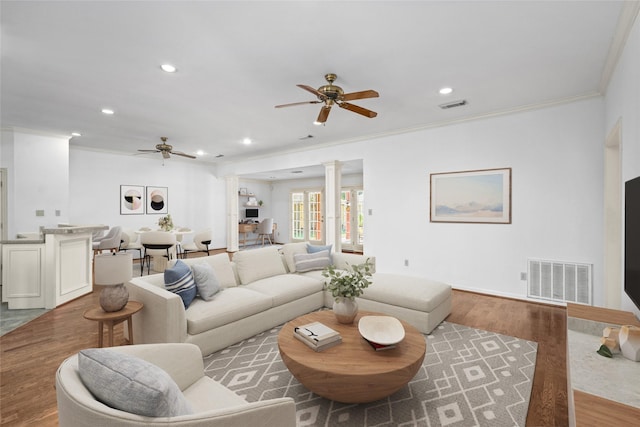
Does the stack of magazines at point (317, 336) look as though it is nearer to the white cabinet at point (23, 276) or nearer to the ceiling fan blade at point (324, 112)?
the ceiling fan blade at point (324, 112)

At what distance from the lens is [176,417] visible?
94 centimetres

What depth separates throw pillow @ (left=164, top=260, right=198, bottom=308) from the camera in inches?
106

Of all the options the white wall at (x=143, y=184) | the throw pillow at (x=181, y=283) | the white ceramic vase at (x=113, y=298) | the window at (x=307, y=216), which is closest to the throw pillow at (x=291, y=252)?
the throw pillow at (x=181, y=283)

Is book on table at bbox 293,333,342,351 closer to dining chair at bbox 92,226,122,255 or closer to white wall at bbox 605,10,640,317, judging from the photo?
white wall at bbox 605,10,640,317

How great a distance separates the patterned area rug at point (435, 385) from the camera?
1.88m

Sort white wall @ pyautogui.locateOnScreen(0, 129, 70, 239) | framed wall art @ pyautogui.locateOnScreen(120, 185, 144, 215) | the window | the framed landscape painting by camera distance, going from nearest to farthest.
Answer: the framed landscape painting → white wall @ pyautogui.locateOnScreen(0, 129, 70, 239) → framed wall art @ pyautogui.locateOnScreen(120, 185, 144, 215) → the window

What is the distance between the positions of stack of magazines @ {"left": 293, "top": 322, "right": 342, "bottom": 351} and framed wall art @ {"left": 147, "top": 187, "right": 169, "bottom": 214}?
7078mm

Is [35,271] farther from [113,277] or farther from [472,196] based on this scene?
[472,196]

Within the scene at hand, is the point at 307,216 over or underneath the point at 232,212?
underneath

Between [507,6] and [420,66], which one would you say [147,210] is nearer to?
[420,66]

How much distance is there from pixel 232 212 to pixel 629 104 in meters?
8.31

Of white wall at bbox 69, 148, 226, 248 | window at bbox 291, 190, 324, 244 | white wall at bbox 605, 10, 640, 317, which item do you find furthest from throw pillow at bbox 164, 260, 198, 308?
window at bbox 291, 190, 324, 244

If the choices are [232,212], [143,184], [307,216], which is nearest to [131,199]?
[143,184]

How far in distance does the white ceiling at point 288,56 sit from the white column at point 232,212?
4.24 m
